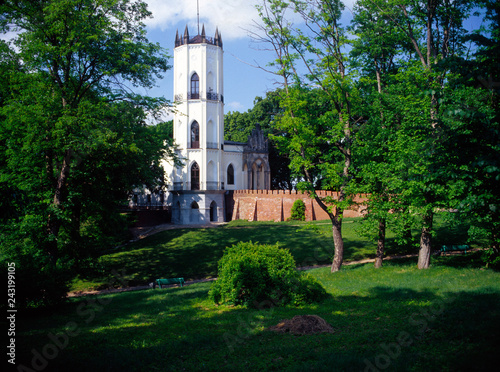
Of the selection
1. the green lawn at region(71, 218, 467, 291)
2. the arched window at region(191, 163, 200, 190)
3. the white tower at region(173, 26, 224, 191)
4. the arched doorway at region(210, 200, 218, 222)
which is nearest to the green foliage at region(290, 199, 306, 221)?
the green lawn at region(71, 218, 467, 291)

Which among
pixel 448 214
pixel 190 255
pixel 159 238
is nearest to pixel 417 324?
pixel 448 214

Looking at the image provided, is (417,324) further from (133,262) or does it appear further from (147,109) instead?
(133,262)

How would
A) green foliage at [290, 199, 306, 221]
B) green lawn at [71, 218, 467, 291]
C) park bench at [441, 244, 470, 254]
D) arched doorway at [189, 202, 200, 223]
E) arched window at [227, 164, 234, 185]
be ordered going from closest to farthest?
park bench at [441, 244, 470, 254]
green lawn at [71, 218, 467, 291]
green foliage at [290, 199, 306, 221]
arched doorway at [189, 202, 200, 223]
arched window at [227, 164, 234, 185]

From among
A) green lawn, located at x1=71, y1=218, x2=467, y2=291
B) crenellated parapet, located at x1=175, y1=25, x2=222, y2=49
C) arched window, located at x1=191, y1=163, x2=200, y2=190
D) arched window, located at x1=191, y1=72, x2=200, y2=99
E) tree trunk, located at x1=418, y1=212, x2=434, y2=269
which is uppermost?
crenellated parapet, located at x1=175, y1=25, x2=222, y2=49

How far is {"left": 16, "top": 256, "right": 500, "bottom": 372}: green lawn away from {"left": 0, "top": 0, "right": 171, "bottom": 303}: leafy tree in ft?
11.7

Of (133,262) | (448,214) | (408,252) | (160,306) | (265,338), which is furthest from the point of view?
(133,262)

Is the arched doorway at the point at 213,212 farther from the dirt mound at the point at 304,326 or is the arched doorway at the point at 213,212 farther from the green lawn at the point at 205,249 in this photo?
the dirt mound at the point at 304,326

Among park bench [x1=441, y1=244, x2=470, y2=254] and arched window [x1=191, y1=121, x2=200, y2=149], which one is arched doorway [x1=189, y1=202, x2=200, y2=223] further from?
park bench [x1=441, y1=244, x2=470, y2=254]

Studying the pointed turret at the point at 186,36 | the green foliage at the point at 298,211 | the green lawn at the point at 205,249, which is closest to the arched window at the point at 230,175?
the green foliage at the point at 298,211

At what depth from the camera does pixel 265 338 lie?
6863 mm

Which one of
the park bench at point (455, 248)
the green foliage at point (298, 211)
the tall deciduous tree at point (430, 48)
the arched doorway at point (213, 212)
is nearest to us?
the tall deciduous tree at point (430, 48)

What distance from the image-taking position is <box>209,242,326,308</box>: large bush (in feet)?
31.5

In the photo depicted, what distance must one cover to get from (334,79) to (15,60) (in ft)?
39.2

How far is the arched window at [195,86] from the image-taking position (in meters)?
36.3
